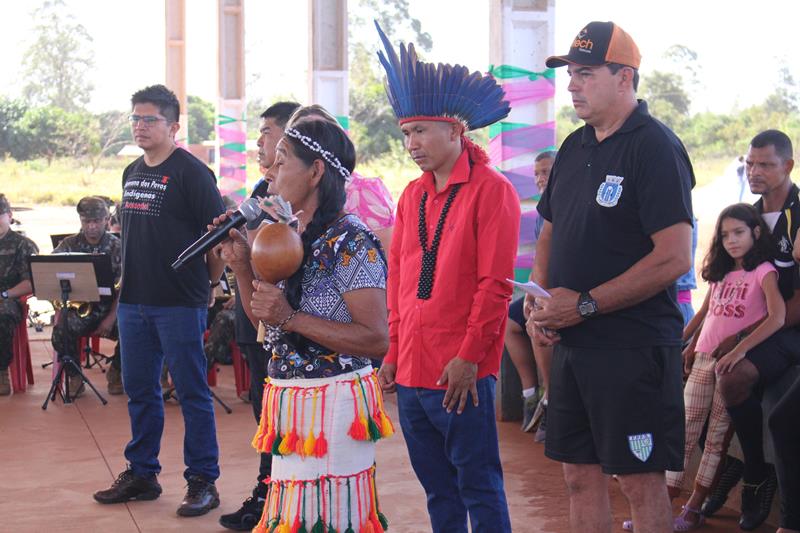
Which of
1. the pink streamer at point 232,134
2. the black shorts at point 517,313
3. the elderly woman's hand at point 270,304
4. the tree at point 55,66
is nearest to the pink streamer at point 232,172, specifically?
the pink streamer at point 232,134

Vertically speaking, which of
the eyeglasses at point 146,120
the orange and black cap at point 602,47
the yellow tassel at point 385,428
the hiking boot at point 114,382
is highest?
the orange and black cap at point 602,47

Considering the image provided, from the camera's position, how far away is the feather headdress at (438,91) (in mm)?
3512

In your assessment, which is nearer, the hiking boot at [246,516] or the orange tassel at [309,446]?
the orange tassel at [309,446]

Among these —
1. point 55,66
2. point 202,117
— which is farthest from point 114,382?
point 55,66

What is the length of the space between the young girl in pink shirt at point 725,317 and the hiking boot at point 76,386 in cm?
485

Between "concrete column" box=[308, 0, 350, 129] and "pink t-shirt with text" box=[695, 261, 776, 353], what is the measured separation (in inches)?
262

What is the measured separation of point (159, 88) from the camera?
5.22 metres

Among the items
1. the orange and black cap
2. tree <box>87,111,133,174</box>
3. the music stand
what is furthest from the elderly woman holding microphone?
tree <box>87,111,133,174</box>

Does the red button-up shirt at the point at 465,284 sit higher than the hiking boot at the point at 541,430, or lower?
higher

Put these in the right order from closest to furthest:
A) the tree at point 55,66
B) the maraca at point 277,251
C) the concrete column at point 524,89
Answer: the maraca at point 277,251 < the concrete column at point 524,89 < the tree at point 55,66

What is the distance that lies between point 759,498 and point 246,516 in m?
2.31

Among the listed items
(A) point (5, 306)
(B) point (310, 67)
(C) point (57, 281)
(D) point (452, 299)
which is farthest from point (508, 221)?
(B) point (310, 67)

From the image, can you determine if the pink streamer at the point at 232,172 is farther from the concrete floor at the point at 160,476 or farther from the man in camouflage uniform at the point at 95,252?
the concrete floor at the point at 160,476

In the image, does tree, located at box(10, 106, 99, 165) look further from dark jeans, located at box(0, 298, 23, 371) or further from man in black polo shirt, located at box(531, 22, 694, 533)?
man in black polo shirt, located at box(531, 22, 694, 533)
